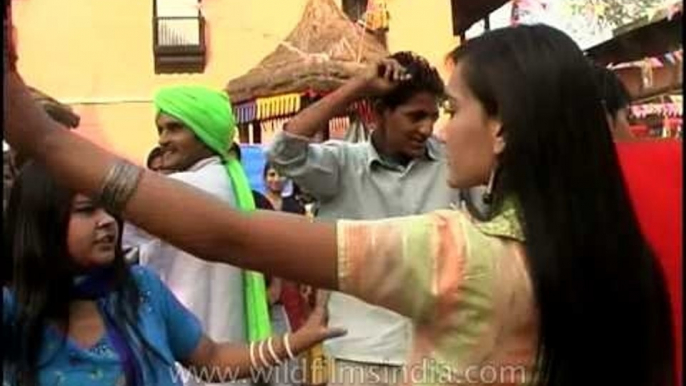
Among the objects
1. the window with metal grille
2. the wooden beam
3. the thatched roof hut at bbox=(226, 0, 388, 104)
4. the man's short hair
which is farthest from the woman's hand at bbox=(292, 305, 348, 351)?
the window with metal grille

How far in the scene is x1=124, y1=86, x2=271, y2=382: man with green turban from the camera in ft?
9.67

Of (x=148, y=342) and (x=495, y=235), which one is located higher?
(x=495, y=235)

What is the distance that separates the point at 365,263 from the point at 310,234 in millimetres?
68

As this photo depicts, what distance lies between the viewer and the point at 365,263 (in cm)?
Result: 130

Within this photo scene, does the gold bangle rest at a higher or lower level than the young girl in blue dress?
higher

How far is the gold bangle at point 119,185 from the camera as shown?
4.24 ft

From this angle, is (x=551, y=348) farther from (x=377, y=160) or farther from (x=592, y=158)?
(x=377, y=160)

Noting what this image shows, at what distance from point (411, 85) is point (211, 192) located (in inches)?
25.8

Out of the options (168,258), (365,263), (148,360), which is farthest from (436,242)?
(168,258)

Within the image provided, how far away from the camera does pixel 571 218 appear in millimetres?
1321

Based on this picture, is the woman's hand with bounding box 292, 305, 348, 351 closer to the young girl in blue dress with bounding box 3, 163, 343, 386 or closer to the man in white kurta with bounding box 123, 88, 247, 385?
the young girl in blue dress with bounding box 3, 163, 343, 386

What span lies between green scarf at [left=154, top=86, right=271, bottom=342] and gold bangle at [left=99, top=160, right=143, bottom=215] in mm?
1724

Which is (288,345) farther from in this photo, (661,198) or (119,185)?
(119,185)

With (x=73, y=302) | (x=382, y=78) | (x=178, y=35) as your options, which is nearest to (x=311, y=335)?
(x=73, y=302)
